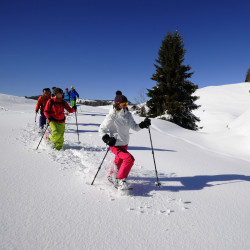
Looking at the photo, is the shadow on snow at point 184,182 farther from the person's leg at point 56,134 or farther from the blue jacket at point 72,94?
the blue jacket at point 72,94

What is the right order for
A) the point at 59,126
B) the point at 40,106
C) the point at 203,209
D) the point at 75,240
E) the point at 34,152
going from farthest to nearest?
1. the point at 40,106
2. the point at 59,126
3. the point at 34,152
4. the point at 203,209
5. the point at 75,240

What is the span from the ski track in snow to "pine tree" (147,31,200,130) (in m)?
13.4

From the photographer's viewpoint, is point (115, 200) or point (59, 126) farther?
point (59, 126)

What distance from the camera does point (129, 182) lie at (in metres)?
3.24

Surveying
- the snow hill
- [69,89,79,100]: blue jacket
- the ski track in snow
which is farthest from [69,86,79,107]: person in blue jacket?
the snow hill

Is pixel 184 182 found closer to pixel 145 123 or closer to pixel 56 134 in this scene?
pixel 145 123

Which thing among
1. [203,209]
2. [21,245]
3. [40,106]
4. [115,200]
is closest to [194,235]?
[203,209]

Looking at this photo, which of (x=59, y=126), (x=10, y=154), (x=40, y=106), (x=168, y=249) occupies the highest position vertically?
(x=40, y=106)

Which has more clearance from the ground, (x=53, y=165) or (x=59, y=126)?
(x=59, y=126)

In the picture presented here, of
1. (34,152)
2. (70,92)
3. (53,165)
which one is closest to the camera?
(53,165)

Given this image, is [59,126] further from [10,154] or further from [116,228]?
[116,228]

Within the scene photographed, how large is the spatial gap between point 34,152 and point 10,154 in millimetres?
519

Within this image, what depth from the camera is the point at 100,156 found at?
474cm

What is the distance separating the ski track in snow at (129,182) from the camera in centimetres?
250
